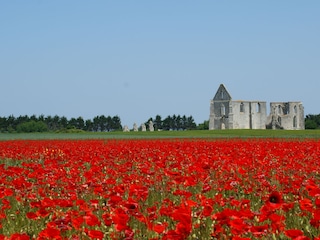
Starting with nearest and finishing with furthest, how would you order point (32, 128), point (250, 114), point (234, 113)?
point (234, 113) < point (250, 114) < point (32, 128)

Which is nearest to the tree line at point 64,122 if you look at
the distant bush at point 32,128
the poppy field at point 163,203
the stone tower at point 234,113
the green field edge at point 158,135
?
the distant bush at point 32,128

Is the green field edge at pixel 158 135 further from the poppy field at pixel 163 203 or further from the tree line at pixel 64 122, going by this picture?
the tree line at pixel 64 122

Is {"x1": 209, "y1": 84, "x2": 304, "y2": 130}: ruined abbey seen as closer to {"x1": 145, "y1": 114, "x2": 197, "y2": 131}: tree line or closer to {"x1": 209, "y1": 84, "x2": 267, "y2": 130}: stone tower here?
{"x1": 209, "y1": 84, "x2": 267, "y2": 130}: stone tower

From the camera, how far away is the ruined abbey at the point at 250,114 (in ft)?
345

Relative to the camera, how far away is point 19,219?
8.30 metres

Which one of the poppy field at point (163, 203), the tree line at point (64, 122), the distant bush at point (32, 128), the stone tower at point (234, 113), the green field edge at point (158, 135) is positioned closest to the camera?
the poppy field at point (163, 203)

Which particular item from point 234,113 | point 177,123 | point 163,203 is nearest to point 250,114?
point 234,113

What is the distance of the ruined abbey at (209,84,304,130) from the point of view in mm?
105062

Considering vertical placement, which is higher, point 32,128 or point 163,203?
point 32,128

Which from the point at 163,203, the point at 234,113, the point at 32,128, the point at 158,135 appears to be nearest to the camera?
the point at 163,203

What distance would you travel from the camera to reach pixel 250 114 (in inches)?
4279

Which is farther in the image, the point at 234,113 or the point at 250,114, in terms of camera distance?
the point at 250,114

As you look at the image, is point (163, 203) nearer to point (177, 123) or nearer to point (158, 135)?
point (158, 135)

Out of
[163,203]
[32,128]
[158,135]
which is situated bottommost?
[163,203]
